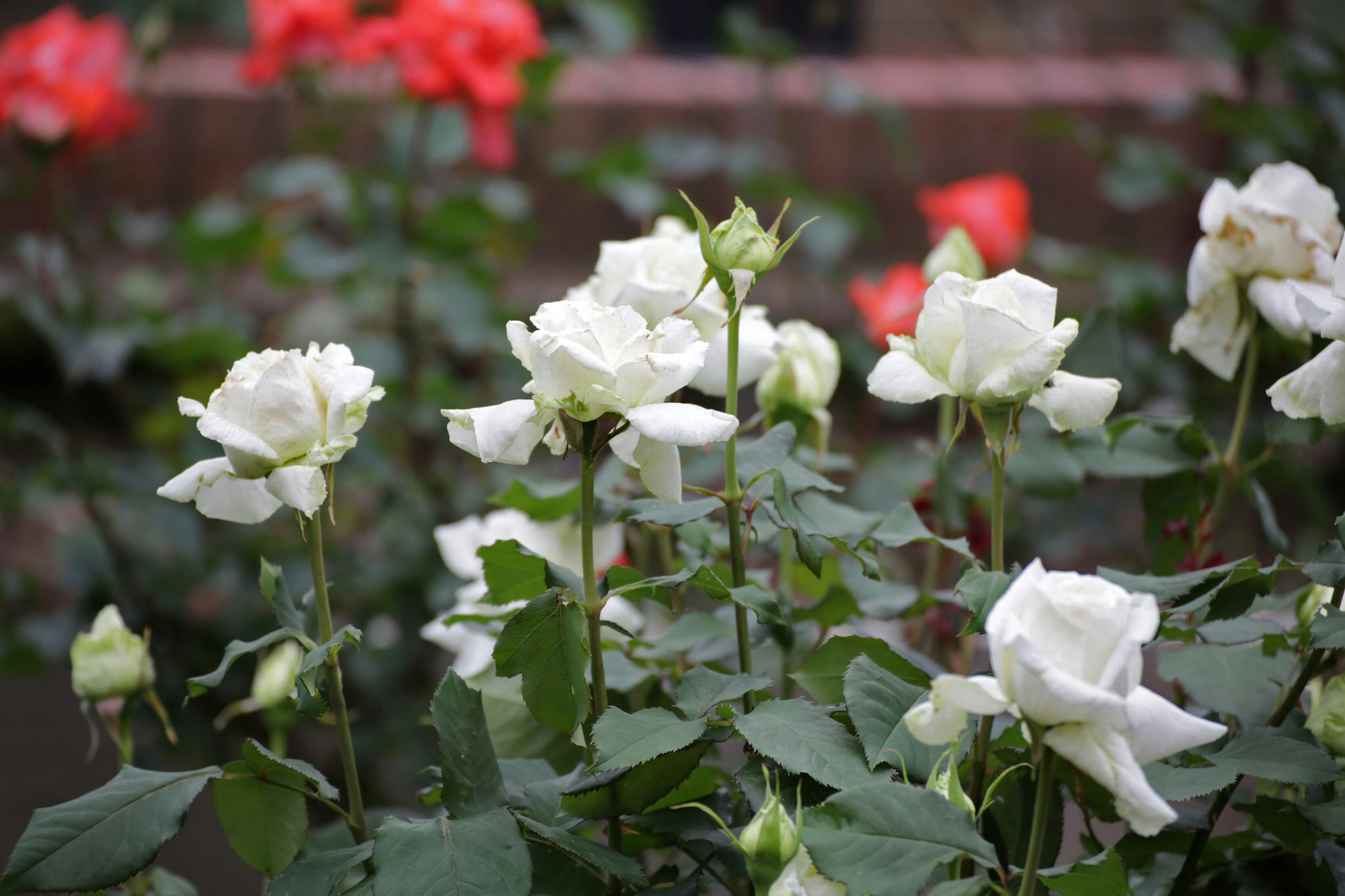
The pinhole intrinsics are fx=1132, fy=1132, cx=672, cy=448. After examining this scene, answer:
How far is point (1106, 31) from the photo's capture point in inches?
94.8

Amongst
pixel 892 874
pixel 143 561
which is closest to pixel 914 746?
pixel 892 874

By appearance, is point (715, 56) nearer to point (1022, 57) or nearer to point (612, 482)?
point (1022, 57)

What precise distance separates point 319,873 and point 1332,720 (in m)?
0.32

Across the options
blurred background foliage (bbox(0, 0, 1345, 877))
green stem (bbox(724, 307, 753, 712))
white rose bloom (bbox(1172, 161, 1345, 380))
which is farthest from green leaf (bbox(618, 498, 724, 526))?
blurred background foliage (bbox(0, 0, 1345, 877))

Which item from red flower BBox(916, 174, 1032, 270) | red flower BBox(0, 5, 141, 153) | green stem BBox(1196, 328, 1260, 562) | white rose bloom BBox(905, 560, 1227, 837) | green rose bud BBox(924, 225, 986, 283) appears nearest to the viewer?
white rose bloom BBox(905, 560, 1227, 837)

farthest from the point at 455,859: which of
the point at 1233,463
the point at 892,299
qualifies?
the point at 892,299

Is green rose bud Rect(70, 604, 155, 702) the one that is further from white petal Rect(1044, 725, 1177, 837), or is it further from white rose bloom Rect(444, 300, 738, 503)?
white petal Rect(1044, 725, 1177, 837)

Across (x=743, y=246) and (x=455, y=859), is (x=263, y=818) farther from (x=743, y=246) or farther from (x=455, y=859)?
(x=743, y=246)

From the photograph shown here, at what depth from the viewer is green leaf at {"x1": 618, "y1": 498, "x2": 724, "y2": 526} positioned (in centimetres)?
36

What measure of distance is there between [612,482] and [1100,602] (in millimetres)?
258

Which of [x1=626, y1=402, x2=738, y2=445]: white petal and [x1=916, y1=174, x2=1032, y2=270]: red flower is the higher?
[x1=626, y1=402, x2=738, y2=445]: white petal

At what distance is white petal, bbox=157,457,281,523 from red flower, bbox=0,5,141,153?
2.64 feet

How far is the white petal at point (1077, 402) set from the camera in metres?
0.35

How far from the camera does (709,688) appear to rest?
0.35 metres
